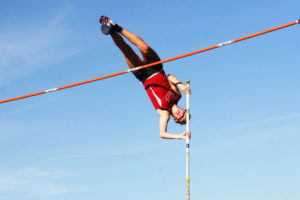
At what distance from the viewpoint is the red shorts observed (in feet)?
36.9

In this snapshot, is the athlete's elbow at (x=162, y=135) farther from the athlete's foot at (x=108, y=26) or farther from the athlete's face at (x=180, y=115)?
the athlete's foot at (x=108, y=26)

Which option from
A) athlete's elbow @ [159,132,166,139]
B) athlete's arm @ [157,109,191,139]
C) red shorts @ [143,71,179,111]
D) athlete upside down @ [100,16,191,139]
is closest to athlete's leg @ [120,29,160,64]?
athlete upside down @ [100,16,191,139]

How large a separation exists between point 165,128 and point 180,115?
1.47 ft

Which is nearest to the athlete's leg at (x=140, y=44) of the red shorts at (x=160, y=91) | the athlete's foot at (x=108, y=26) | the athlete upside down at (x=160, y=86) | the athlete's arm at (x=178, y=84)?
the athlete upside down at (x=160, y=86)

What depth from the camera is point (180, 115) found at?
11242 millimetres

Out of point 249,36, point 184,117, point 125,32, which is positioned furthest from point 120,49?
point 249,36

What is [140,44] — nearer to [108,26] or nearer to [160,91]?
[108,26]

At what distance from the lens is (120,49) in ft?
36.2

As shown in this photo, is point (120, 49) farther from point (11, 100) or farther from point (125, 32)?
point (11, 100)

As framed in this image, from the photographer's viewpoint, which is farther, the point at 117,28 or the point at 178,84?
the point at 178,84

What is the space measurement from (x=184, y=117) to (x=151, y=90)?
94 centimetres

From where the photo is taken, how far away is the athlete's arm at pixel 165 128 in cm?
1105

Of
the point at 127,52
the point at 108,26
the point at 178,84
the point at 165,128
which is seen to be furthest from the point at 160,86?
the point at 108,26

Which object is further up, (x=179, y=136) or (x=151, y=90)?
(x=151, y=90)
